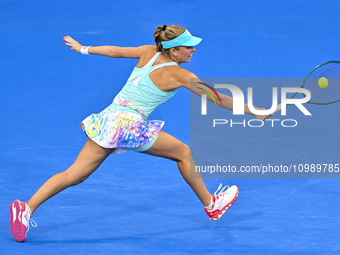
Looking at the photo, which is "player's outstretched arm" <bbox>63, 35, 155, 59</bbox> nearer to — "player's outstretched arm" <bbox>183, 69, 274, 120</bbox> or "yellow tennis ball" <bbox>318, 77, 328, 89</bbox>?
"player's outstretched arm" <bbox>183, 69, 274, 120</bbox>

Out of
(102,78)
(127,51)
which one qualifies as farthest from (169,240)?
(102,78)

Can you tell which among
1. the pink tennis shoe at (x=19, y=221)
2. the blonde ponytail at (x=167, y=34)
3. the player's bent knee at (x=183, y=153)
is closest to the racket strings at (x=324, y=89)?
the player's bent knee at (x=183, y=153)

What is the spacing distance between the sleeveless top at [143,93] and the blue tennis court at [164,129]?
0.94 meters

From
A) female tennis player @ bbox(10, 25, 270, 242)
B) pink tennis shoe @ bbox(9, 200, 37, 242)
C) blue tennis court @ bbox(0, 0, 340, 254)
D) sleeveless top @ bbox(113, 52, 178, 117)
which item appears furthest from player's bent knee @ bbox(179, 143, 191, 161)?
pink tennis shoe @ bbox(9, 200, 37, 242)

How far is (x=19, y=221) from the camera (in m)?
3.95

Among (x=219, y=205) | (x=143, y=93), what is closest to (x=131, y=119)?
(x=143, y=93)

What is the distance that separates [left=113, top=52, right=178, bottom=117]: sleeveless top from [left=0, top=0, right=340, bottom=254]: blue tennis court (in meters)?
0.94

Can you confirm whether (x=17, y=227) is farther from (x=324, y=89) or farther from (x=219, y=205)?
(x=324, y=89)

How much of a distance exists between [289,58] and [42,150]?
3.99 metres

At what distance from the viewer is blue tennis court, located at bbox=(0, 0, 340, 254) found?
4.10 meters

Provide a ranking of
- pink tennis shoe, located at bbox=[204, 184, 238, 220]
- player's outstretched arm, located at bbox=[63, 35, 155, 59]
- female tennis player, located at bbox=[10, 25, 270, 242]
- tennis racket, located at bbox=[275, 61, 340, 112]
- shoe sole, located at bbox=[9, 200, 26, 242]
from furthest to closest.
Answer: tennis racket, located at bbox=[275, 61, 340, 112] < pink tennis shoe, located at bbox=[204, 184, 238, 220] < player's outstretched arm, located at bbox=[63, 35, 155, 59] < female tennis player, located at bbox=[10, 25, 270, 242] < shoe sole, located at bbox=[9, 200, 26, 242]

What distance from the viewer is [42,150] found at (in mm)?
6059

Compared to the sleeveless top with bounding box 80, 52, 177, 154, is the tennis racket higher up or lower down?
higher up

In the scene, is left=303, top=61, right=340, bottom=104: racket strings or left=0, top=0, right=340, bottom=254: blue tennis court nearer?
left=0, top=0, right=340, bottom=254: blue tennis court
